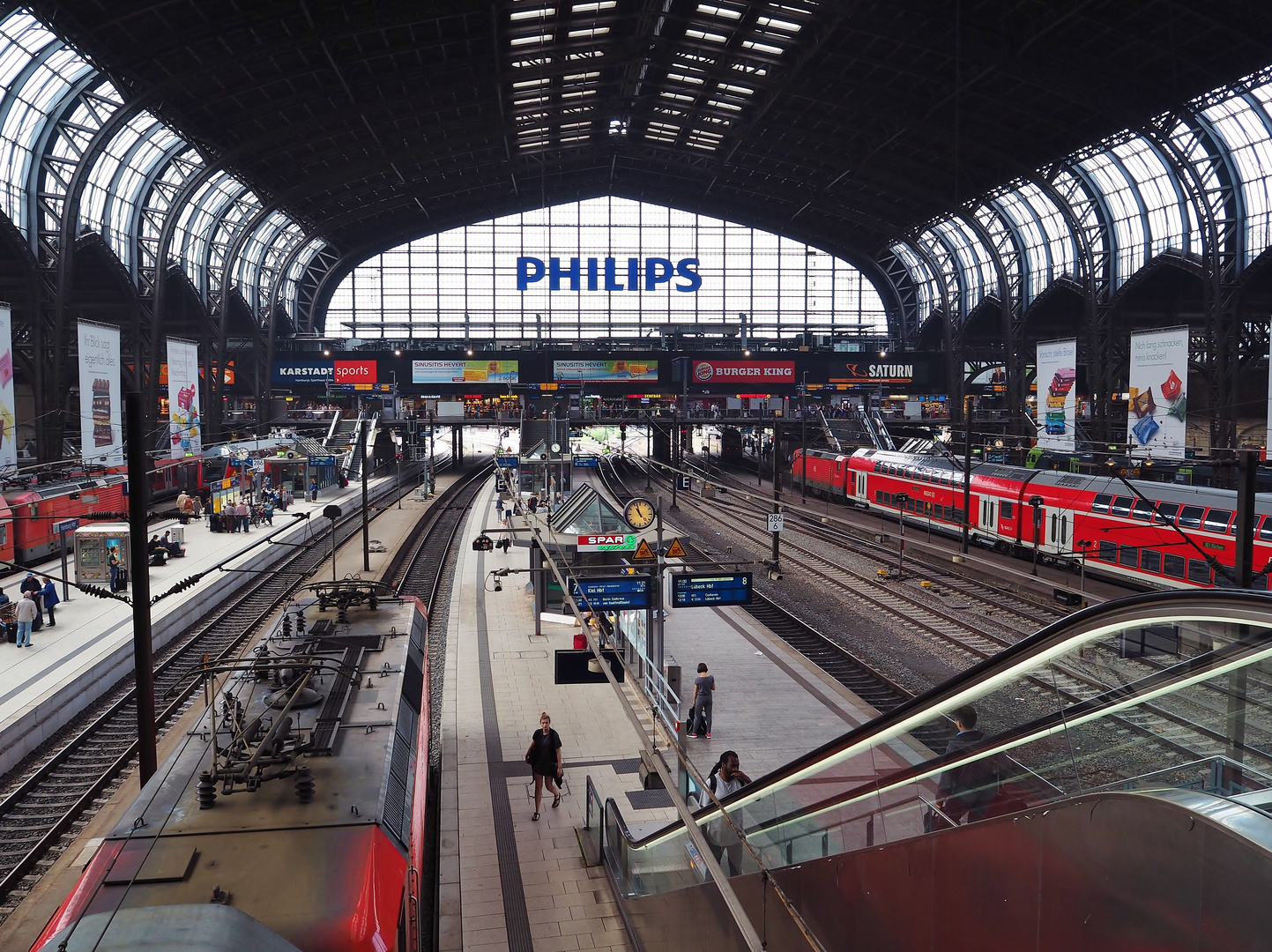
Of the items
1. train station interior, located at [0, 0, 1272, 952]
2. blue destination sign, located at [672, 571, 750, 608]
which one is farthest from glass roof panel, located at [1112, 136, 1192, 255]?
blue destination sign, located at [672, 571, 750, 608]

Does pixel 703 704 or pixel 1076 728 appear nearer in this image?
pixel 1076 728

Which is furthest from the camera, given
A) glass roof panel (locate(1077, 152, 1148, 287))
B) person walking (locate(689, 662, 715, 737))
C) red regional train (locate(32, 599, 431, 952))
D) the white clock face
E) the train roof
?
glass roof panel (locate(1077, 152, 1148, 287))

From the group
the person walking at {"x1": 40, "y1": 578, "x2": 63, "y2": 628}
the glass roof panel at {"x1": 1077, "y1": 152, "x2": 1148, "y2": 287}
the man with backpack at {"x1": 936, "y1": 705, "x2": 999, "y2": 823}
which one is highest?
the glass roof panel at {"x1": 1077, "y1": 152, "x2": 1148, "y2": 287}

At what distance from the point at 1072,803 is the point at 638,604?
13.1 meters

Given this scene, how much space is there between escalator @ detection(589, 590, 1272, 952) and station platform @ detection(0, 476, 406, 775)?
13741 millimetres

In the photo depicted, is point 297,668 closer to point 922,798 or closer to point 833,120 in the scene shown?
point 922,798

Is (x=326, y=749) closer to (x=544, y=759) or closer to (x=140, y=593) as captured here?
(x=140, y=593)

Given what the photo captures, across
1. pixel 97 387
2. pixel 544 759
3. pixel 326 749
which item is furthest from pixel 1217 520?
pixel 97 387

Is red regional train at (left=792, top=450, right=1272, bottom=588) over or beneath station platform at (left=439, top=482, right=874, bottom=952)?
over

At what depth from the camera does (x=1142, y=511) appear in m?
21.8

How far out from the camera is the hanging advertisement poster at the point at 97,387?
25.6m

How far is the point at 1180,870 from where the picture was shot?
280cm

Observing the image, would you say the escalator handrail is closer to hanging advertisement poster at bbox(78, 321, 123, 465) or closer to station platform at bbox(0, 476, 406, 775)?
station platform at bbox(0, 476, 406, 775)

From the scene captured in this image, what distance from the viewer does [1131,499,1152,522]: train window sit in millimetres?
21500
